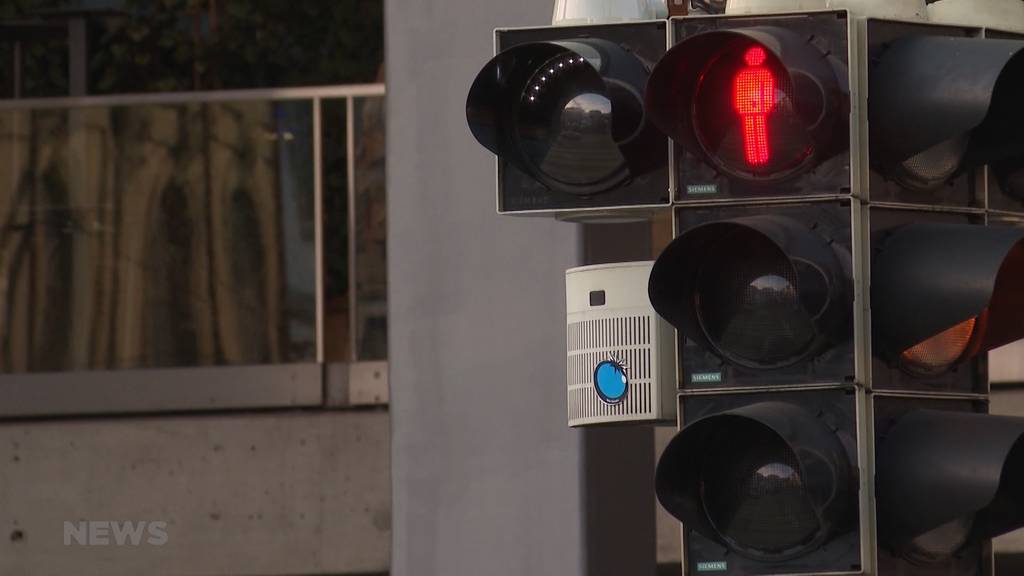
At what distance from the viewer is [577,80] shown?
18.2 feet

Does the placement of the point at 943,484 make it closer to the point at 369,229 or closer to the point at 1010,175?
the point at 1010,175

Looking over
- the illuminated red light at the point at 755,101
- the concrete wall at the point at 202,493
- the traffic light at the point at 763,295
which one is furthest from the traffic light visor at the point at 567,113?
the concrete wall at the point at 202,493

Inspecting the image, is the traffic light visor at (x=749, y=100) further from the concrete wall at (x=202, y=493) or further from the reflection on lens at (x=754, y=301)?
the concrete wall at (x=202, y=493)

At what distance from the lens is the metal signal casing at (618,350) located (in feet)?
20.1

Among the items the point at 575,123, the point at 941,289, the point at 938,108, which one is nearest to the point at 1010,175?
the point at 938,108

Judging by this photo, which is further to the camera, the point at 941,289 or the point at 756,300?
the point at 756,300

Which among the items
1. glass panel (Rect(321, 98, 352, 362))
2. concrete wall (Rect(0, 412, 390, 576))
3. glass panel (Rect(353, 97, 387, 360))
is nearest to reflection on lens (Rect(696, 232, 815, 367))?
concrete wall (Rect(0, 412, 390, 576))

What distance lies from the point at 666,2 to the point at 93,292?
772 centimetres

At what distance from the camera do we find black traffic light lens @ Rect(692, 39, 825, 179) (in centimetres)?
509

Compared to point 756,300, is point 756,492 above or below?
below

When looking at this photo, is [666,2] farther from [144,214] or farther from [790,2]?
[144,214]

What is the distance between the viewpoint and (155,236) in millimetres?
13188

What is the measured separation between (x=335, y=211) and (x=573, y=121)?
24.8 ft

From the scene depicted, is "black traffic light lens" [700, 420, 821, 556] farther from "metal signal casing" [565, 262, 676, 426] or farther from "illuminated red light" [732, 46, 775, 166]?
"metal signal casing" [565, 262, 676, 426]
